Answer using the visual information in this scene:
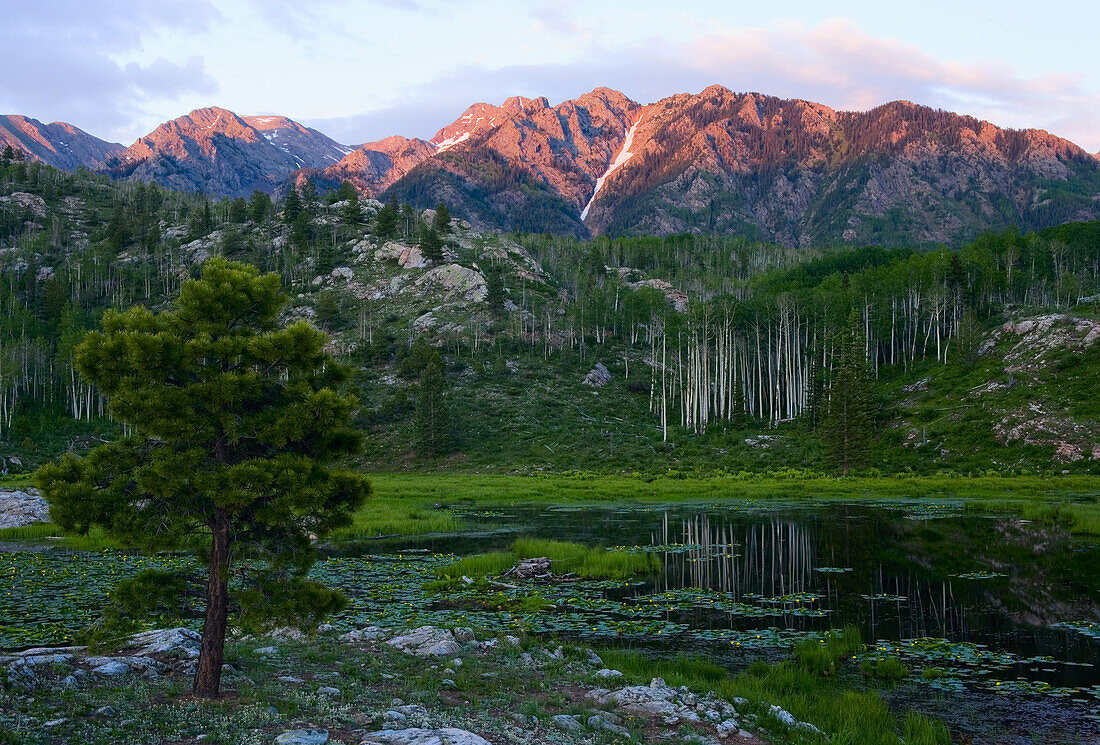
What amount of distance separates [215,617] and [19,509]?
44.2m

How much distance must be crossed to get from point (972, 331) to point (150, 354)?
110m

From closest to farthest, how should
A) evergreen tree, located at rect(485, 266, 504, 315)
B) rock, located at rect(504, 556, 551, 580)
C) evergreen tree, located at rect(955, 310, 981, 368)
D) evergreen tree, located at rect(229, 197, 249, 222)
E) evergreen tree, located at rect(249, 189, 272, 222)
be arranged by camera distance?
1. rock, located at rect(504, 556, 551, 580)
2. evergreen tree, located at rect(955, 310, 981, 368)
3. evergreen tree, located at rect(485, 266, 504, 315)
4. evergreen tree, located at rect(249, 189, 272, 222)
5. evergreen tree, located at rect(229, 197, 249, 222)

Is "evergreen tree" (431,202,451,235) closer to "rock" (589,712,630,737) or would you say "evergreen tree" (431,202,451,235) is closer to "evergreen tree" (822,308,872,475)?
"evergreen tree" (822,308,872,475)

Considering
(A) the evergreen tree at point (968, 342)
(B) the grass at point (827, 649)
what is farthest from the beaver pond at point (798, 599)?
(A) the evergreen tree at point (968, 342)

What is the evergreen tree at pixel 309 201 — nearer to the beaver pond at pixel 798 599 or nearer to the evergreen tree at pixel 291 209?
the evergreen tree at pixel 291 209

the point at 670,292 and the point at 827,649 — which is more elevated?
the point at 670,292

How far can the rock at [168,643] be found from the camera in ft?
51.7

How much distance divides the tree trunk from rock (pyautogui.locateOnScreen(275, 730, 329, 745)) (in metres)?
3.19

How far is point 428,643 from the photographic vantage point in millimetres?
18078

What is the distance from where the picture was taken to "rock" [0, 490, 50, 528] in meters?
44.8

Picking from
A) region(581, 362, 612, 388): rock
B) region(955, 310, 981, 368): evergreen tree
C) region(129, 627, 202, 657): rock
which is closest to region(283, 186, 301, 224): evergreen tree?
region(581, 362, 612, 388): rock

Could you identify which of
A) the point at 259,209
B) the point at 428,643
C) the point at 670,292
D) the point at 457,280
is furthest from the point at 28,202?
the point at 428,643

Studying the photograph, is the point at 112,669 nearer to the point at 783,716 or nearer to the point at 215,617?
the point at 215,617

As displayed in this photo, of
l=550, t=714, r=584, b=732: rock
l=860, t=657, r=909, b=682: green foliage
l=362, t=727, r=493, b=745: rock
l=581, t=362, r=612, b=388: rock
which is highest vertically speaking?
l=581, t=362, r=612, b=388: rock
